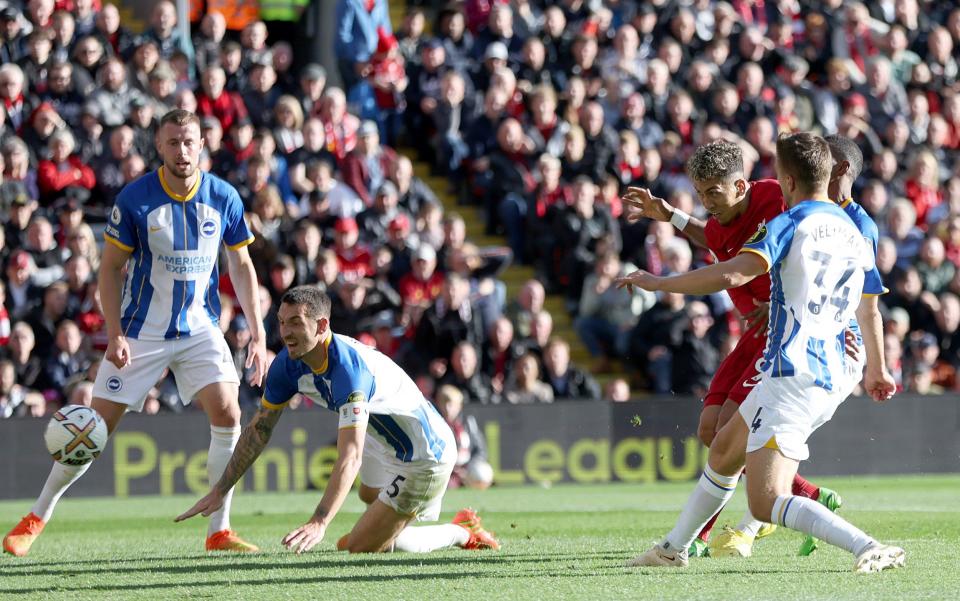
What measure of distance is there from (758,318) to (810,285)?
3.74 ft

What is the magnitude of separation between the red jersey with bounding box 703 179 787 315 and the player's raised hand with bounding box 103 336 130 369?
3095mm

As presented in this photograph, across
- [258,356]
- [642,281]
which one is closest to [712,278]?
[642,281]

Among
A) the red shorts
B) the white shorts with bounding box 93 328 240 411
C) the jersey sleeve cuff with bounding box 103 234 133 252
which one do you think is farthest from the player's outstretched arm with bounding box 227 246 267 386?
the red shorts

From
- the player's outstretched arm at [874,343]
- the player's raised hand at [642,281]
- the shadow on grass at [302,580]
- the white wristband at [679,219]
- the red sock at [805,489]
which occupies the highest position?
the white wristband at [679,219]

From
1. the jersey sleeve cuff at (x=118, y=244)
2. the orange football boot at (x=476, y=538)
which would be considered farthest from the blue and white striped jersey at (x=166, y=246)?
the orange football boot at (x=476, y=538)

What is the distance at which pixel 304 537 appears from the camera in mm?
6613

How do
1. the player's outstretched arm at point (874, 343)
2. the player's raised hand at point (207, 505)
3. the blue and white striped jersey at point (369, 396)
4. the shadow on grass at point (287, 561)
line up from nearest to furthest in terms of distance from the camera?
the player's raised hand at point (207, 505) → the player's outstretched arm at point (874, 343) → the blue and white striped jersey at point (369, 396) → the shadow on grass at point (287, 561)

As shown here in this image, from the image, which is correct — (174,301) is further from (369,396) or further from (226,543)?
(369,396)

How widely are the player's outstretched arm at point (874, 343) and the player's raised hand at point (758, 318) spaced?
0.51 metres

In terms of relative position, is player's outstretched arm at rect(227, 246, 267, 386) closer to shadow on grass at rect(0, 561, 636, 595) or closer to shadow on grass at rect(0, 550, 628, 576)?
shadow on grass at rect(0, 550, 628, 576)

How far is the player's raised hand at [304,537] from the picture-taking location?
21.4 ft

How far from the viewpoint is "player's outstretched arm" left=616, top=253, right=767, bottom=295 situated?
20.8 feet

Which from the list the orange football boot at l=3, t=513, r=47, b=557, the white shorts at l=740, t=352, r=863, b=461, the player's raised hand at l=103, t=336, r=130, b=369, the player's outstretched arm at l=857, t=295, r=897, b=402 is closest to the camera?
the white shorts at l=740, t=352, r=863, b=461

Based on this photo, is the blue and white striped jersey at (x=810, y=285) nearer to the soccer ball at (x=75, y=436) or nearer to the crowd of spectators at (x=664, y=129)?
the soccer ball at (x=75, y=436)
